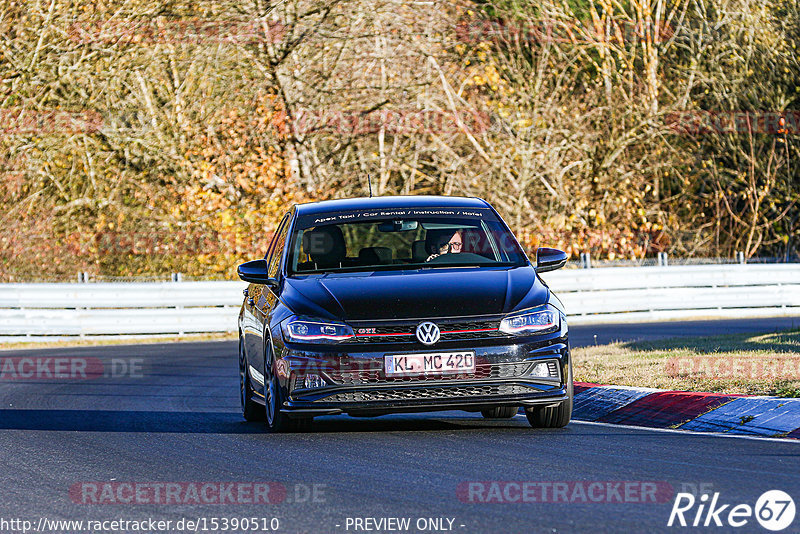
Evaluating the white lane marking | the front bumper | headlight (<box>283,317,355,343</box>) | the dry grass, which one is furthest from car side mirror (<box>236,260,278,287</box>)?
the dry grass

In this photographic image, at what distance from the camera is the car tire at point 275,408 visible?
9.68m

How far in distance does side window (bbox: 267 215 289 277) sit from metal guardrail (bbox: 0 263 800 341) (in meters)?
13.7

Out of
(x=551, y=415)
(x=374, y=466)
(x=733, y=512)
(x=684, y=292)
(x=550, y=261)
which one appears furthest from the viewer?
(x=684, y=292)

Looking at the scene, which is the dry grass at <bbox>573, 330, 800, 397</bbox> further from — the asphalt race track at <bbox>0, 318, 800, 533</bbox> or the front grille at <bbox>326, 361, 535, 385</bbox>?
the front grille at <bbox>326, 361, 535, 385</bbox>

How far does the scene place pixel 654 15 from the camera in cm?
3500

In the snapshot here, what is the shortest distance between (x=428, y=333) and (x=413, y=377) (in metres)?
0.30

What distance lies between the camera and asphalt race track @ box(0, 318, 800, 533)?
6.57 metres

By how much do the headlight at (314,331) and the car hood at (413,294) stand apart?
63 mm

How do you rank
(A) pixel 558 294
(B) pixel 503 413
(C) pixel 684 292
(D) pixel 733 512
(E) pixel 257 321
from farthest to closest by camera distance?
(C) pixel 684 292 → (A) pixel 558 294 → (B) pixel 503 413 → (E) pixel 257 321 → (D) pixel 733 512

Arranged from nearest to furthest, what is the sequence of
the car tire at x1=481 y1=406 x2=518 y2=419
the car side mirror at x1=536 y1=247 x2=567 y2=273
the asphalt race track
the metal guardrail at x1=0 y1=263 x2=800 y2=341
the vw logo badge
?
the asphalt race track → the vw logo badge → the car side mirror at x1=536 y1=247 x2=567 y2=273 → the car tire at x1=481 y1=406 x2=518 y2=419 → the metal guardrail at x1=0 y1=263 x2=800 y2=341

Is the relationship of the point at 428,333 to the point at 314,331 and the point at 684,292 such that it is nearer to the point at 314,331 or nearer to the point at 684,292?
the point at 314,331

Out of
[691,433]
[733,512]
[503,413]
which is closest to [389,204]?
[503,413]

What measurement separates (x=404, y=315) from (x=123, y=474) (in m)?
2.08

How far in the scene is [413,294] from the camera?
30.8 feet
